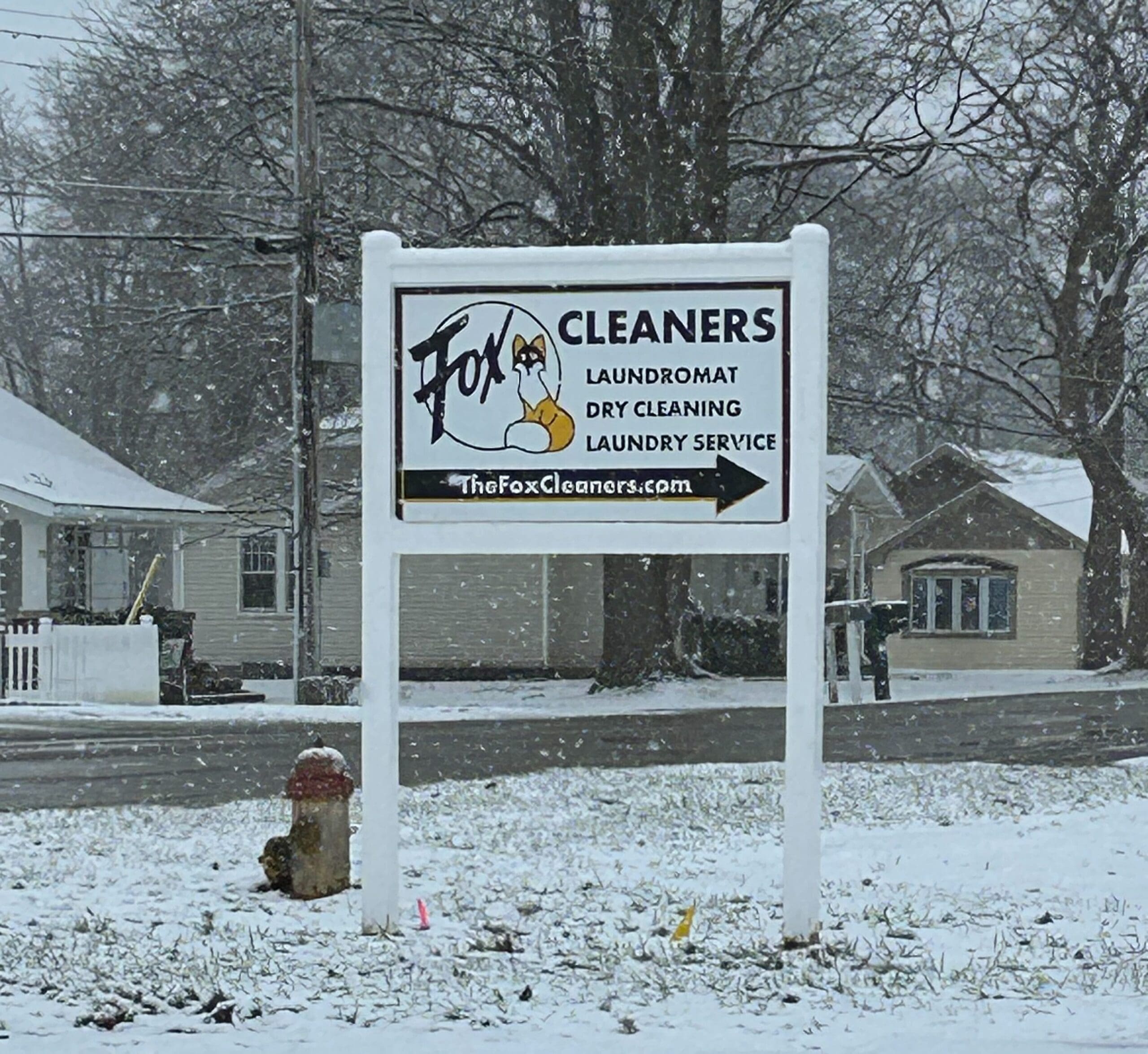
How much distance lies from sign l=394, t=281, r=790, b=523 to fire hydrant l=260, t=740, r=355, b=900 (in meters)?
1.46

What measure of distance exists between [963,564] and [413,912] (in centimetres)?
3394

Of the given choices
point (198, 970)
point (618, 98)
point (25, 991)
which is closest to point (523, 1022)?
point (198, 970)

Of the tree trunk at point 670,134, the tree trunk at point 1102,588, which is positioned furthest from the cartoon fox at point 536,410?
the tree trunk at point 1102,588

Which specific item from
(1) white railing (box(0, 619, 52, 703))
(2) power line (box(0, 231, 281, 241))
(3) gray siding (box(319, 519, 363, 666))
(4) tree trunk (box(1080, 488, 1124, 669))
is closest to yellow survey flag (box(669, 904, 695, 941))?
(2) power line (box(0, 231, 281, 241))

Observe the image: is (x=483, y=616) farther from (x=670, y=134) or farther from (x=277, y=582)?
(x=670, y=134)

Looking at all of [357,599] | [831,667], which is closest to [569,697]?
[831,667]

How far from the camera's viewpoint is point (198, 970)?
696 cm

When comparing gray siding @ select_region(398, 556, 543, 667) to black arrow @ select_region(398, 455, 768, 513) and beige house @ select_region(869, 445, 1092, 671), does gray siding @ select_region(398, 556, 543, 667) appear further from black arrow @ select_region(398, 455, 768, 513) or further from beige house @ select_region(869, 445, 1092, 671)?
black arrow @ select_region(398, 455, 768, 513)

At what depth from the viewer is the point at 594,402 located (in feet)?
25.9

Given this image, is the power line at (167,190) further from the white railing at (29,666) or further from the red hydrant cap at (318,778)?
the red hydrant cap at (318,778)

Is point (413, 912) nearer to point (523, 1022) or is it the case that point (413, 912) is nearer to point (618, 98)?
point (523, 1022)

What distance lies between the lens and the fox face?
7.93 m

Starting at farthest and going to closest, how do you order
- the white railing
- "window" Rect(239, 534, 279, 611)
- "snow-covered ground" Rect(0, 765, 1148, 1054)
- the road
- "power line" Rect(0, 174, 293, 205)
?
"window" Rect(239, 534, 279, 611), the white railing, "power line" Rect(0, 174, 293, 205), the road, "snow-covered ground" Rect(0, 765, 1148, 1054)

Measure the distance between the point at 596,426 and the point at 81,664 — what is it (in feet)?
57.7
